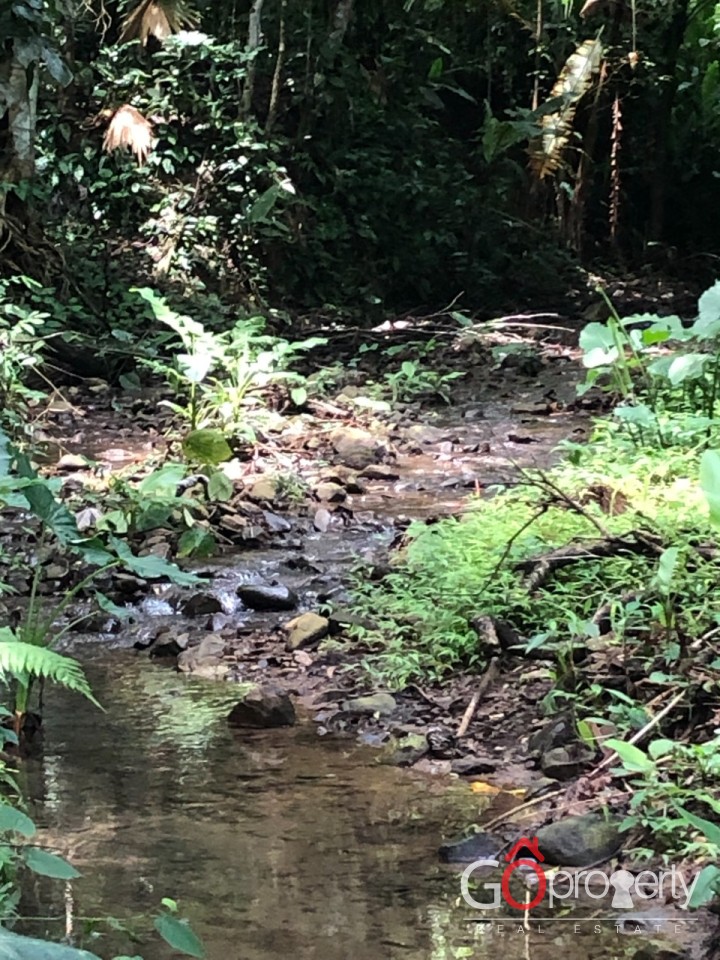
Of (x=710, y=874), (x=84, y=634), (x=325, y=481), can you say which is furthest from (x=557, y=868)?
(x=325, y=481)

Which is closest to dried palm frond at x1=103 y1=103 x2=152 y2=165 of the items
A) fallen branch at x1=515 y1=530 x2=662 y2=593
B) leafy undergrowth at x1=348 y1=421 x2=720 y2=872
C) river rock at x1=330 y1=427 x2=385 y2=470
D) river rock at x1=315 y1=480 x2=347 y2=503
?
river rock at x1=330 y1=427 x2=385 y2=470

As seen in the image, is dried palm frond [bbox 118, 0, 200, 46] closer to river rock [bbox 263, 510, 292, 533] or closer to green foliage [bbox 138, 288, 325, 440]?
green foliage [bbox 138, 288, 325, 440]

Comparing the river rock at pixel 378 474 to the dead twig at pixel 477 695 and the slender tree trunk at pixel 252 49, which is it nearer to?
the dead twig at pixel 477 695

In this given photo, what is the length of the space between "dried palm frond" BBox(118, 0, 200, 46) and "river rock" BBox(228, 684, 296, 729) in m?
8.65

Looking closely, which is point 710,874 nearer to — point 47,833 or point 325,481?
point 47,833

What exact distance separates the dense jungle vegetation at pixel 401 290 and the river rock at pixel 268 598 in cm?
31

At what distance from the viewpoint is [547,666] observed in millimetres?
3350

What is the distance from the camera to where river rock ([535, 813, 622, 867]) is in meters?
2.35

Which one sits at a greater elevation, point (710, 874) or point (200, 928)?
point (710, 874)

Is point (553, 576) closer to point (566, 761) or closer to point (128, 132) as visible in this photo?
point (566, 761)

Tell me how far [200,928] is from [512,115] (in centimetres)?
1181

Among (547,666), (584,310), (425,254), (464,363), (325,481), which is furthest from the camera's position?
(425,254)
